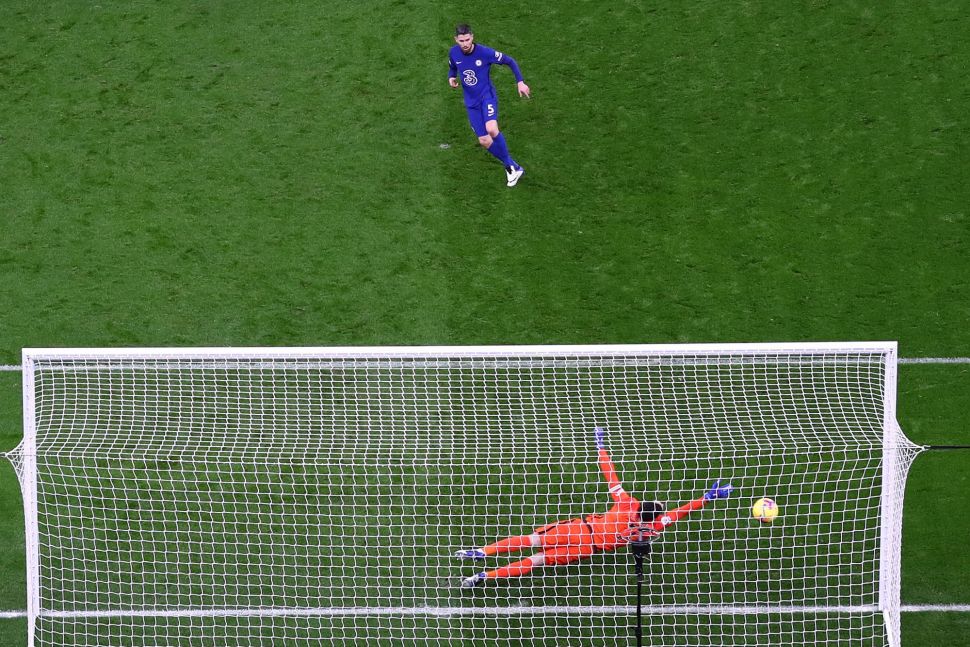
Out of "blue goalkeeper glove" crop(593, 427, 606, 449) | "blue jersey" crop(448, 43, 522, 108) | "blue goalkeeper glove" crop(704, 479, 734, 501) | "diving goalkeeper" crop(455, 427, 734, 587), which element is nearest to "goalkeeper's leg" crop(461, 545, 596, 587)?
"diving goalkeeper" crop(455, 427, 734, 587)

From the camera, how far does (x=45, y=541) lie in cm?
780

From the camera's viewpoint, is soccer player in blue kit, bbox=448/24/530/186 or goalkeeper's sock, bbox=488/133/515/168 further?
goalkeeper's sock, bbox=488/133/515/168

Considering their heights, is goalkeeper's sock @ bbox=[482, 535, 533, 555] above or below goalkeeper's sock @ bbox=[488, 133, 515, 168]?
below

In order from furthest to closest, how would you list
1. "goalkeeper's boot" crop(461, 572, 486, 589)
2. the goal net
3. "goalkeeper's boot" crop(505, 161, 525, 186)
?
"goalkeeper's boot" crop(505, 161, 525, 186) → the goal net → "goalkeeper's boot" crop(461, 572, 486, 589)

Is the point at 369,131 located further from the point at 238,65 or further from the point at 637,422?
the point at 637,422

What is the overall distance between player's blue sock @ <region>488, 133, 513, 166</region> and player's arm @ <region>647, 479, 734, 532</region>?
10.8 ft

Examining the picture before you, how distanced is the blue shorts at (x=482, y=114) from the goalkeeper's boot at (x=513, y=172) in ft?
1.29

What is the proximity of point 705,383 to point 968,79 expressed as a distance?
157 inches

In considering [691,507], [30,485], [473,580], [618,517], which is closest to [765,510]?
[691,507]

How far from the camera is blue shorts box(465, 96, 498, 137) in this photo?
857 centimetres

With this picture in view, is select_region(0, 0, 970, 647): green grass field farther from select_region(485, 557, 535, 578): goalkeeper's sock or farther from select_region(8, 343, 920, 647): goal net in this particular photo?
select_region(485, 557, 535, 578): goalkeeper's sock

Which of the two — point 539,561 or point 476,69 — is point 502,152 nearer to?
point 476,69

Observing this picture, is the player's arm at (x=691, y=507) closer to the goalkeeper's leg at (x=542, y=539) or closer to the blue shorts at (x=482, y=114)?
the goalkeeper's leg at (x=542, y=539)

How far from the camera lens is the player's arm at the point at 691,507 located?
288 inches
